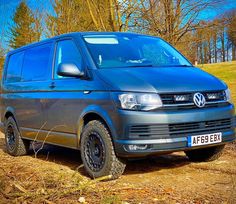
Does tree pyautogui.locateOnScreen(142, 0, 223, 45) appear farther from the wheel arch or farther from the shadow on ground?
the wheel arch

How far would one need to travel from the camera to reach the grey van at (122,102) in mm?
4699

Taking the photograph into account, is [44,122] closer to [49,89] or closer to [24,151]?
[49,89]

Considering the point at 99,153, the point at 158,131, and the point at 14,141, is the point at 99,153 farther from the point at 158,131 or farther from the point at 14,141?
the point at 14,141

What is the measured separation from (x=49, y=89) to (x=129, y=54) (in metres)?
1.37

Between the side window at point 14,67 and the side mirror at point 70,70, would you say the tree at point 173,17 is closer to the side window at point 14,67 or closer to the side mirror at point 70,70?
the side window at point 14,67

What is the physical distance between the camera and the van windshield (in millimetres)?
5523

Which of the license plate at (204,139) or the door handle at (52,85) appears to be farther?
the door handle at (52,85)

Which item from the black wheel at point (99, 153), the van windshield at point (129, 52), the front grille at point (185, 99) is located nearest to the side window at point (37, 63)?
the van windshield at point (129, 52)

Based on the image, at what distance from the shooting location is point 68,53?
6020mm

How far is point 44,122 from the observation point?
21.0 ft

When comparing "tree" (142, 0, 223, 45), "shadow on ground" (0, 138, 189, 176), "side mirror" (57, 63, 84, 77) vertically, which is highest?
"tree" (142, 0, 223, 45)

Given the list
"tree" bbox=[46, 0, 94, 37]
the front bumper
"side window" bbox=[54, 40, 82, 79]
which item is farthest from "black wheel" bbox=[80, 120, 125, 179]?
"tree" bbox=[46, 0, 94, 37]

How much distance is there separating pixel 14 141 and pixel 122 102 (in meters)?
3.69

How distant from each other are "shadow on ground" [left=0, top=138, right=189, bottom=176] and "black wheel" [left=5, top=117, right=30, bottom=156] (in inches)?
12.1
